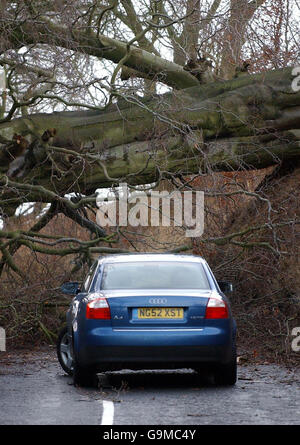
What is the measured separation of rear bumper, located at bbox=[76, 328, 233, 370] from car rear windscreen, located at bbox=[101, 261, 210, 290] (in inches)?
29.1

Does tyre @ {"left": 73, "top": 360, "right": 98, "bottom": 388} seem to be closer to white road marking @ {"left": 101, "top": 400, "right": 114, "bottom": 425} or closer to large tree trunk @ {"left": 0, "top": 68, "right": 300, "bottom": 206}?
white road marking @ {"left": 101, "top": 400, "right": 114, "bottom": 425}

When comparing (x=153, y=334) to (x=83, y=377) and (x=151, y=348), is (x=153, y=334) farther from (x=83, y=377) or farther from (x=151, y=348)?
(x=83, y=377)

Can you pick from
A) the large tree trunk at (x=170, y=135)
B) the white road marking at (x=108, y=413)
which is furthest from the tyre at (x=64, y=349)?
the large tree trunk at (x=170, y=135)

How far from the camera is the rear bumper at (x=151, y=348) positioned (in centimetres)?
1159

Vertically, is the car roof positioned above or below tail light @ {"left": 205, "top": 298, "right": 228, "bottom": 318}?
above

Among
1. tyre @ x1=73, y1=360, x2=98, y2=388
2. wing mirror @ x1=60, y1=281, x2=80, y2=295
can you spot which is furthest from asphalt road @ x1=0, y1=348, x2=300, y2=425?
wing mirror @ x1=60, y1=281, x2=80, y2=295

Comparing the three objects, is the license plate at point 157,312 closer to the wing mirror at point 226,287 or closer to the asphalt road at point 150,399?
the asphalt road at point 150,399

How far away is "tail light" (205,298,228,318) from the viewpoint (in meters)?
11.8

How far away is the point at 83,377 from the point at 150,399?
4.34 ft

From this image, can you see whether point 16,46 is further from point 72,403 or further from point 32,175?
point 72,403

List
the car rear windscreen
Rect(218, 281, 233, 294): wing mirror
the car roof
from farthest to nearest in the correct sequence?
Rect(218, 281, 233, 294): wing mirror → the car roof → the car rear windscreen

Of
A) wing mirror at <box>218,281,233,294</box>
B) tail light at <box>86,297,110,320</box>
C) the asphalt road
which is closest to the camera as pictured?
the asphalt road

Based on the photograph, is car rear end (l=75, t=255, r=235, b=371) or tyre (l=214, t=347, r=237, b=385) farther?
tyre (l=214, t=347, r=237, b=385)

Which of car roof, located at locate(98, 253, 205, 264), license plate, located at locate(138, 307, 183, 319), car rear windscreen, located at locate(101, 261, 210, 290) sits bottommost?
license plate, located at locate(138, 307, 183, 319)
